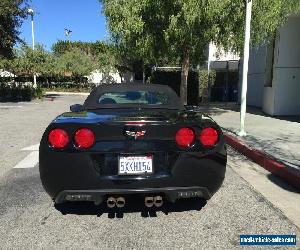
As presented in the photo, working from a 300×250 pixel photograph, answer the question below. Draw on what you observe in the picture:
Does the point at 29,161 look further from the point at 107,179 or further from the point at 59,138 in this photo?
the point at 107,179

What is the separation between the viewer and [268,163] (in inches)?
268

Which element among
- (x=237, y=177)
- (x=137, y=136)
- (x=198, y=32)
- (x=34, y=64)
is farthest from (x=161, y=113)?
(x=34, y=64)

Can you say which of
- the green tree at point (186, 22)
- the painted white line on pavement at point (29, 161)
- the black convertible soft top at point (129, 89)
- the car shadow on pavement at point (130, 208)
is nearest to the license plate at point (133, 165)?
the car shadow on pavement at point (130, 208)

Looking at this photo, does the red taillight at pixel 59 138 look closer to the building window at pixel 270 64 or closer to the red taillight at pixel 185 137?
the red taillight at pixel 185 137

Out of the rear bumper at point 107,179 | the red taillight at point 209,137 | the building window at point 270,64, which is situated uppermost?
the building window at point 270,64

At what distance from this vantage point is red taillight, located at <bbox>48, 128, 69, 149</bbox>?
3.87 meters

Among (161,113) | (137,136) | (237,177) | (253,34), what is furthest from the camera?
(253,34)

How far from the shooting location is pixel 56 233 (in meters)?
3.93

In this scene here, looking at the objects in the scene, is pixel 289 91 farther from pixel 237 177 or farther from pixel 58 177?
pixel 58 177

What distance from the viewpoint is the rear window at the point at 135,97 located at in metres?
5.31

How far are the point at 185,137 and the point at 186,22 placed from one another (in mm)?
8743

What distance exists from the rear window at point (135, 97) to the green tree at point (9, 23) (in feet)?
71.7

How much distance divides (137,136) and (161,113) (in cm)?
68

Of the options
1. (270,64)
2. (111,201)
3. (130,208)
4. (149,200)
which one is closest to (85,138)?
(111,201)
